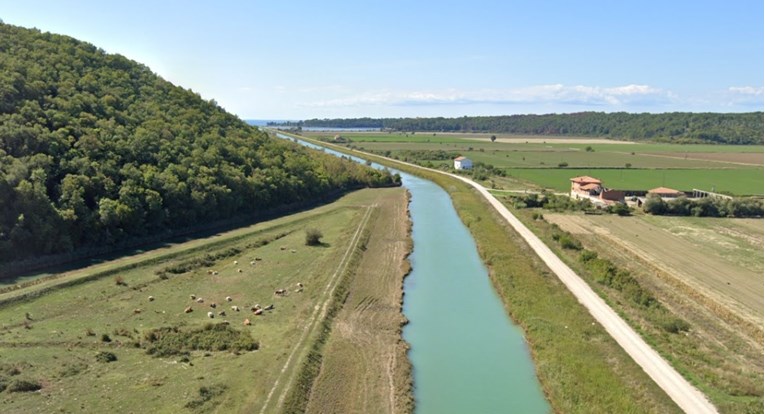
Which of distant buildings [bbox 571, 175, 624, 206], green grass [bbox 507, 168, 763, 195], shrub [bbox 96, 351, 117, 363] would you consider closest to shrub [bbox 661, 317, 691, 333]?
shrub [bbox 96, 351, 117, 363]

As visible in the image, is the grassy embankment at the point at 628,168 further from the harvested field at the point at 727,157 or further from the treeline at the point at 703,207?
the treeline at the point at 703,207

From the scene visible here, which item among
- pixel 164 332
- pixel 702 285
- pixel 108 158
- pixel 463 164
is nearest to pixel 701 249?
pixel 702 285

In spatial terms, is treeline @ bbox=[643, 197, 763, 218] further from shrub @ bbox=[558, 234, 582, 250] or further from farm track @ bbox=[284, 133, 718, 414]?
farm track @ bbox=[284, 133, 718, 414]

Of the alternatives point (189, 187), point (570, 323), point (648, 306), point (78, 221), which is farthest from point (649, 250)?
point (78, 221)

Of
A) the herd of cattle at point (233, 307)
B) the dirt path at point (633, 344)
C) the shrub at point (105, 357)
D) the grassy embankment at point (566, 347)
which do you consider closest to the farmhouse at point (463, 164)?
the grassy embankment at point (566, 347)

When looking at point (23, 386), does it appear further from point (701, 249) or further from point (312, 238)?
point (701, 249)

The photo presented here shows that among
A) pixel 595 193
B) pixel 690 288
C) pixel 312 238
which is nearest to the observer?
pixel 690 288

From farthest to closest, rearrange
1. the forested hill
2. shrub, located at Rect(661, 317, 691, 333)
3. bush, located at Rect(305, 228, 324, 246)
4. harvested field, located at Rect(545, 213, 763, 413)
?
bush, located at Rect(305, 228, 324, 246)
the forested hill
shrub, located at Rect(661, 317, 691, 333)
harvested field, located at Rect(545, 213, 763, 413)
